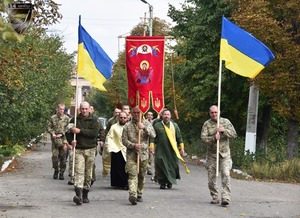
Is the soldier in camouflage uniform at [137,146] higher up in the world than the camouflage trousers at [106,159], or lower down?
higher up

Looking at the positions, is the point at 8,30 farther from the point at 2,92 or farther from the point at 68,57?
the point at 68,57

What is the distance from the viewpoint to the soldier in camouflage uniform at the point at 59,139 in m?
18.1

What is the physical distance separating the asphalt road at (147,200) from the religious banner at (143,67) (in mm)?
2089

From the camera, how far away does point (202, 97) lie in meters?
28.6

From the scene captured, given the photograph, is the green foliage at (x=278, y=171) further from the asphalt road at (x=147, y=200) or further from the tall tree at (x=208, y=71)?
the tall tree at (x=208, y=71)

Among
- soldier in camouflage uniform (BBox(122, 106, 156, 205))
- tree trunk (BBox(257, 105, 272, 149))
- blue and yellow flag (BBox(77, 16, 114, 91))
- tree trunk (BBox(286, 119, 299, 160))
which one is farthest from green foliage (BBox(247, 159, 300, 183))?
soldier in camouflage uniform (BBox(122, 106, 156, 205))

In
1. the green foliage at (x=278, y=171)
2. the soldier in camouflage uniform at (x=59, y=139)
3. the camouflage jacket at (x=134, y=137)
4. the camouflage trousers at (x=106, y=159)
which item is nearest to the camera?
the camouflage jacket at (x=134, y=137)

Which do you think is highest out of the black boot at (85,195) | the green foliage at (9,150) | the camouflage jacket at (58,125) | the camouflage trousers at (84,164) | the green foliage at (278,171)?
the camouflage jacket at (58,125)

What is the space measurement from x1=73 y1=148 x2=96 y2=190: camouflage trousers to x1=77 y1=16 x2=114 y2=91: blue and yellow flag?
71.1 inches

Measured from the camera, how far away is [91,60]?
558 inches

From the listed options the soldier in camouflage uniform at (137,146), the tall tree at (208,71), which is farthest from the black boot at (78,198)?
the tall tree at (208,71)

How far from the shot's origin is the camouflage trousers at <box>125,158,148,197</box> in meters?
12.7

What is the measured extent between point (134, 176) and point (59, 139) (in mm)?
5766

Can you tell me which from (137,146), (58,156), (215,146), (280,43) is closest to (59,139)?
(58,156)
